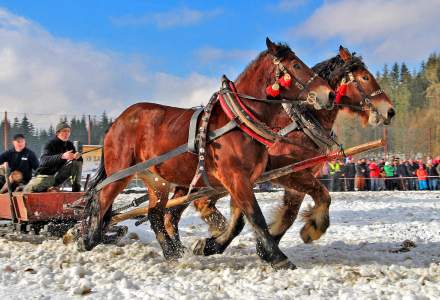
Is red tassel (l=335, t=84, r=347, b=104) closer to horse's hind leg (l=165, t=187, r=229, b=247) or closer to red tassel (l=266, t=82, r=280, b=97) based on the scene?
red tassel (l=266, t=82, r=280, b=97)

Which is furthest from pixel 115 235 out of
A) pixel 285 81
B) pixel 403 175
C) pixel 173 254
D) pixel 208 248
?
pixel 403 175

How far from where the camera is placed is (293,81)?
5.23 metres

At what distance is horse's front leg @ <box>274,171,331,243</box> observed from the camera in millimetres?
6176

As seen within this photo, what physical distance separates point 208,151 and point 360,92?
8.92ft

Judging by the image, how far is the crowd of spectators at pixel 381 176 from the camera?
815 inches

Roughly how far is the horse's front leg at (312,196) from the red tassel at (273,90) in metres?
1.41

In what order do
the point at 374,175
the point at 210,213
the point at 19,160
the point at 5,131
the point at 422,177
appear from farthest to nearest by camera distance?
the point at 422,177, the point at 374,175, the point at 5,131, the point at 19,160, the point at 210,213

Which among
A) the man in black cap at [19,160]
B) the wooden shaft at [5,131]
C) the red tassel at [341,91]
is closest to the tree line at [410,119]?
the red tassel at [341,91]

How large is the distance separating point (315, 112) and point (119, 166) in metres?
2.74

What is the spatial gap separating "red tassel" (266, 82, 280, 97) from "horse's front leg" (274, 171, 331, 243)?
4.62 ft

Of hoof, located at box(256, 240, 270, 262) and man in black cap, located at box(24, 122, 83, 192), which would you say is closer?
hoof, located at box(256, 240, 270, 262)

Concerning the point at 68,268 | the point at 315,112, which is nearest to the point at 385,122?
the point at 315,112

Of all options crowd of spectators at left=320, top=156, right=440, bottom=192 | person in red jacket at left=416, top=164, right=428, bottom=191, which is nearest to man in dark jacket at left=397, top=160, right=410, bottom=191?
crowd of spectators at left=320, top=156, right=440, bottom=192

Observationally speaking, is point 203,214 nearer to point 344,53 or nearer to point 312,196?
point 312,196
